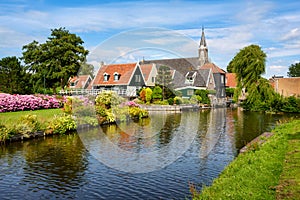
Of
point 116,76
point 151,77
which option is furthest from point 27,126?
point 116,76

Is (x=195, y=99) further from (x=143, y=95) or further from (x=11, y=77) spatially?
(x=11, y=77)

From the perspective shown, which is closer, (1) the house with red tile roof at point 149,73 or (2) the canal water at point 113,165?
(2) the canal water at point 113,165

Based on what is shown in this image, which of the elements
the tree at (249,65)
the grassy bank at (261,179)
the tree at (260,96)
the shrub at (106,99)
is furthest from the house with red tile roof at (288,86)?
the grassy bank at (261,179)

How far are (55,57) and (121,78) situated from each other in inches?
427

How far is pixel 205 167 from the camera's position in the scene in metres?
11.2

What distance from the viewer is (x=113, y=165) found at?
452 inches

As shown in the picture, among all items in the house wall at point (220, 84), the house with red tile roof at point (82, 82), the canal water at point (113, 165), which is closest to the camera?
the canal water at point (113, 165)

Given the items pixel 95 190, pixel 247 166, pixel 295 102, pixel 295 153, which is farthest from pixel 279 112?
pixel 95 190

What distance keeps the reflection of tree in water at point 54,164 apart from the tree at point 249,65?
30616 mm

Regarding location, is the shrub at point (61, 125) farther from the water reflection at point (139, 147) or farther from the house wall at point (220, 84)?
the house wall at point (220, 84)

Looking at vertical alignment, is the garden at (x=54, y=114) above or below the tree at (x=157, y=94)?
below

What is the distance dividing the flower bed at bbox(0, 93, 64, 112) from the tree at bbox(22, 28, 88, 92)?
19.9 metres

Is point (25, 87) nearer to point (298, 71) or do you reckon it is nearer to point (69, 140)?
point (69, 140)

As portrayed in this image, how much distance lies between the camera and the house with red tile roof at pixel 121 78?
161 feet
